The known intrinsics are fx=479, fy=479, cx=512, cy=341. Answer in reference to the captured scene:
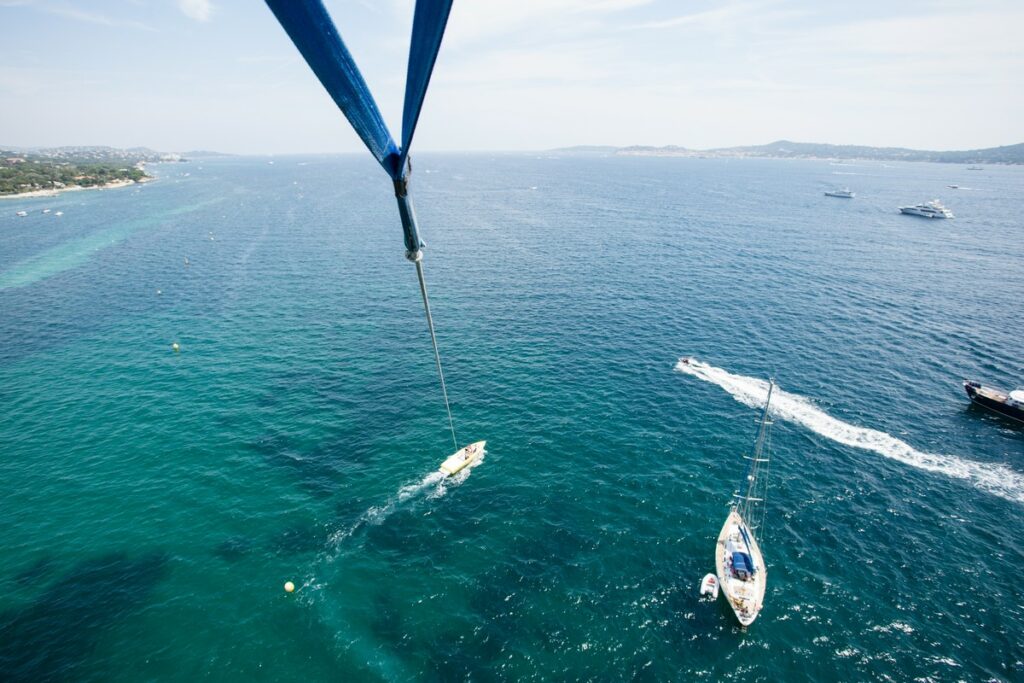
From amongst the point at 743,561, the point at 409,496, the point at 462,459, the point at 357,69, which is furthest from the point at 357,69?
the point at 462,459

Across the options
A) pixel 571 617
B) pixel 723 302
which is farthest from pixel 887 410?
pixel 571 617

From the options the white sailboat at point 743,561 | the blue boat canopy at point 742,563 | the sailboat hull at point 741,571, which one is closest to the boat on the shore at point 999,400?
the white sailboat at point 743,561

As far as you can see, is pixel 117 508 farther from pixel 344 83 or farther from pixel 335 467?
pixel 344 83

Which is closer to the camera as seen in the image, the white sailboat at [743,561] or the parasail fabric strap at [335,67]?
the parasail fabric strap at [335,67]

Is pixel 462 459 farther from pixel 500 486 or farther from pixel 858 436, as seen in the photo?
pixel 858 436

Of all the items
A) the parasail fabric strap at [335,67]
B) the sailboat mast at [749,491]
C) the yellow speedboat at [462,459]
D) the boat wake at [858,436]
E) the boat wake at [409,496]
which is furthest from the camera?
the yellow speedboat at [462,459]

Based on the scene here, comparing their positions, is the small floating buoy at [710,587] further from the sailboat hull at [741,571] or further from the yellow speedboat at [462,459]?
the yellow speedboat at [462,459]

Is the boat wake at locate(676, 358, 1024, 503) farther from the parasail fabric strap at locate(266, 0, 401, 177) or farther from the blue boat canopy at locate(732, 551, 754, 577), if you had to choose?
the parasail fabric strap at locate(266, 0, 401, 177)
